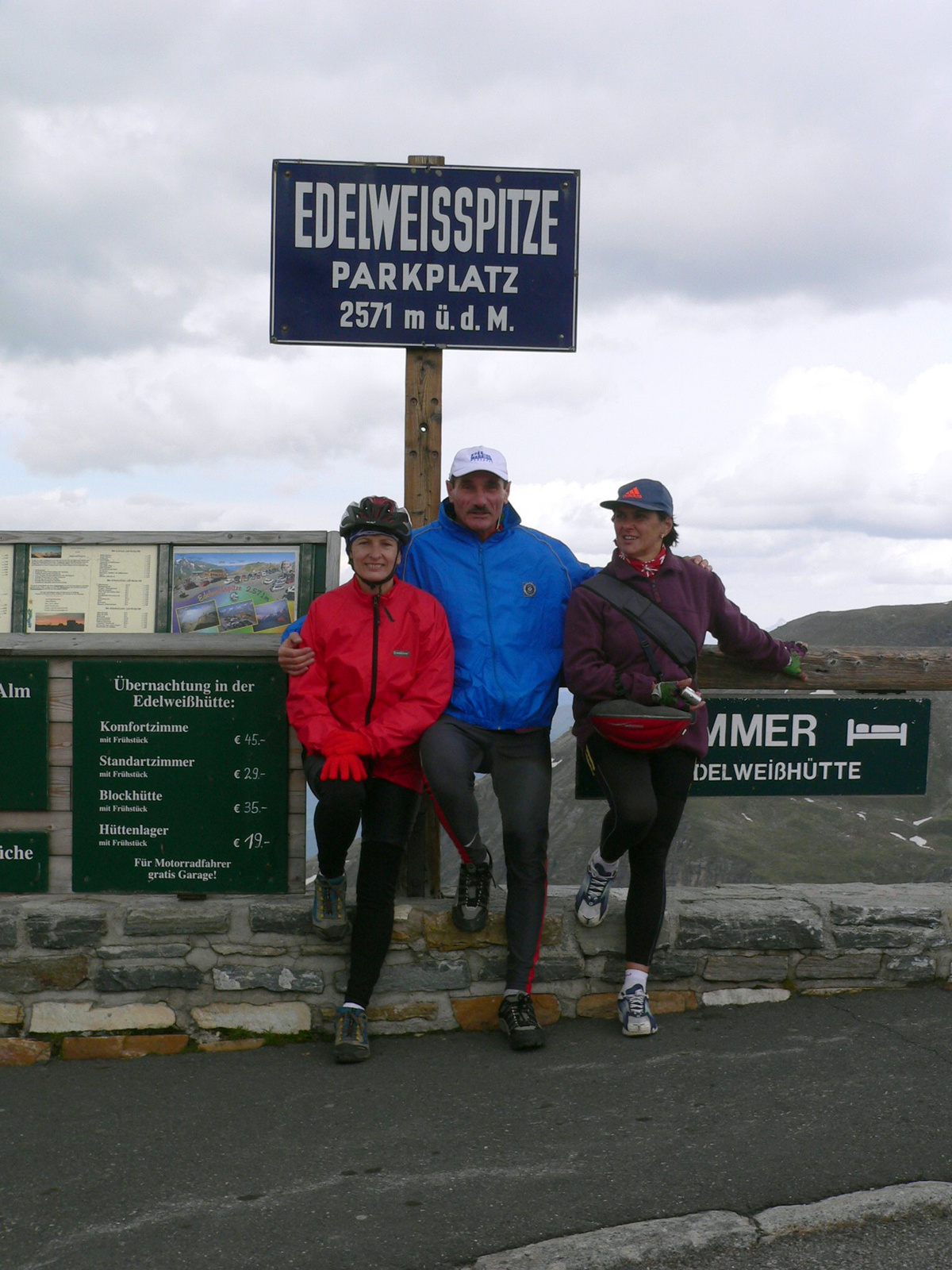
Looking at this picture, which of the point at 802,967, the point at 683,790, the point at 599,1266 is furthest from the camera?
the point at 802,967

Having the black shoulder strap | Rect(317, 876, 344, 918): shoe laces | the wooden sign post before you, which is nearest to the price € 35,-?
Rect(317, 876, 344, 918): shoe laces

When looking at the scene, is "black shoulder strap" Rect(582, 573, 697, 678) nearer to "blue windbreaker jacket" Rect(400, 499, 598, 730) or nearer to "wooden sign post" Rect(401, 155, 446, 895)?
"blue windbreaker jacket" Rect(400, 499, 598, 730)

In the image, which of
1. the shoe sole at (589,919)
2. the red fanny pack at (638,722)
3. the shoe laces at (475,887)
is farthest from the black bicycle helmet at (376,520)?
the shoe sole at (589,919)

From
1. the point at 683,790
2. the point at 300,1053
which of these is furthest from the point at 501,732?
the point at 300,1053

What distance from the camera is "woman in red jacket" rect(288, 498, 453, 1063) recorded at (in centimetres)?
460

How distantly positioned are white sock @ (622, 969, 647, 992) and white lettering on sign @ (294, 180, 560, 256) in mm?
3480

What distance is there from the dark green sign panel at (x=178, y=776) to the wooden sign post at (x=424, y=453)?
2.22 feet

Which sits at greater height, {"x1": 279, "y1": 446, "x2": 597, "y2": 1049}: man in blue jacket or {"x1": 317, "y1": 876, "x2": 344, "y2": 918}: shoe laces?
{"x1": 279, "y1": 446, "x2": 597, "y2": 1049}: man in blue jacket

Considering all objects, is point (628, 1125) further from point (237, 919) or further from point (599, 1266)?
point (237, 919)

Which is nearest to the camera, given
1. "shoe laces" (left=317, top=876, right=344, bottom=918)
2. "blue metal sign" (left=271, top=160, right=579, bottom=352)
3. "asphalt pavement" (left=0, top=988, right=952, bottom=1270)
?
"asphalt pavement" (left=0, top=988, right=952, bottom=1270)

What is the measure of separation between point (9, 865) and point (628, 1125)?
9.73ft

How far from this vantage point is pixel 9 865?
5.11 m

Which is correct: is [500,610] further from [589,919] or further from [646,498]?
[589,919]

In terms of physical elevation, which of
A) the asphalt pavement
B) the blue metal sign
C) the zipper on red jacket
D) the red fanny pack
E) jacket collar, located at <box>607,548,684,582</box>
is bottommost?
the asphalt pavement
